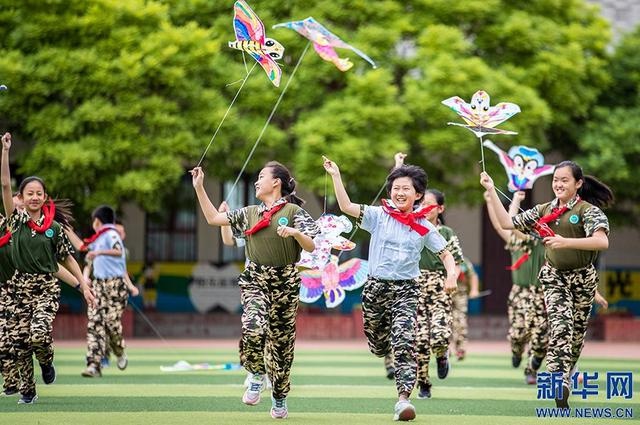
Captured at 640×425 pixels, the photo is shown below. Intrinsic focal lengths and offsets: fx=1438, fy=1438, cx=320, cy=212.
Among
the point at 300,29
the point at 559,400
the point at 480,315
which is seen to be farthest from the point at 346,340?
the point at 559,400

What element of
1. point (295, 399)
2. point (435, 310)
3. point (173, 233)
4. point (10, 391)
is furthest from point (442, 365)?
point (173, 233)

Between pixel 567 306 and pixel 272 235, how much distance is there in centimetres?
257

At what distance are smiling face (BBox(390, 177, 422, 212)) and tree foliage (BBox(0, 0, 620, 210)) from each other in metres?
15.2

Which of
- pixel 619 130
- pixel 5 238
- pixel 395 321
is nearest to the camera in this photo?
pixel 395 321

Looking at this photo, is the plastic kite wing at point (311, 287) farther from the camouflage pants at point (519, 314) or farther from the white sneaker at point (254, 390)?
the white sneaker at point (254, 390)

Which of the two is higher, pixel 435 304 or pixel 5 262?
pixel 5 262

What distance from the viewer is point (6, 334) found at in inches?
505

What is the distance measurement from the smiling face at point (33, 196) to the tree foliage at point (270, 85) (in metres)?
13.7

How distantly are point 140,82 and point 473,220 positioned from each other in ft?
37.8

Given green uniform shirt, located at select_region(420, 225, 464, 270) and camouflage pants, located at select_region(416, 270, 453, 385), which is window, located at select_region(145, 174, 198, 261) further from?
camouflage pants, located at select_region(416, 270, 453, 385)

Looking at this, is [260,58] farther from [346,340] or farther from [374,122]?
[346,340]

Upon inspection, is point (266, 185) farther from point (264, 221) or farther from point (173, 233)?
point (173, 233)

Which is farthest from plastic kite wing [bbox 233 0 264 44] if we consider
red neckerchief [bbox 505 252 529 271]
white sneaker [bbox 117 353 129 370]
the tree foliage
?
the tree foliage

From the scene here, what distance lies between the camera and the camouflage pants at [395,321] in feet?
37.6
